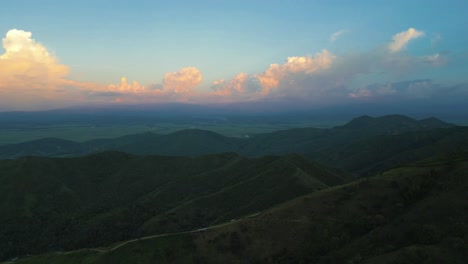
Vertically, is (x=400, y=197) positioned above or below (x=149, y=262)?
above

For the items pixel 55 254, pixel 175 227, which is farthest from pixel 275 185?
pixel 55 254

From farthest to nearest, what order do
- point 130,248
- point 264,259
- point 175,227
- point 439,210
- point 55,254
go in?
point 175,227, point 55,254, point 130,248, point 264,259, point 439,210

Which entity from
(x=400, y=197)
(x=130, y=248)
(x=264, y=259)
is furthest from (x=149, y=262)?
(x=400, y=197)

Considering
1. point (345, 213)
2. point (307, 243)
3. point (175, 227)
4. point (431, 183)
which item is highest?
point (431, 183)

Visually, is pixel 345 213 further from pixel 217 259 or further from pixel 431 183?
pixel 217 259

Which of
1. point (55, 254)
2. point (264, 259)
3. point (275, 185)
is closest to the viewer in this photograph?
point (264, 259)

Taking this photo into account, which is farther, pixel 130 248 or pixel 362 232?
pixel 130 248

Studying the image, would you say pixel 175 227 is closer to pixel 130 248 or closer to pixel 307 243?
pixel 130 248
